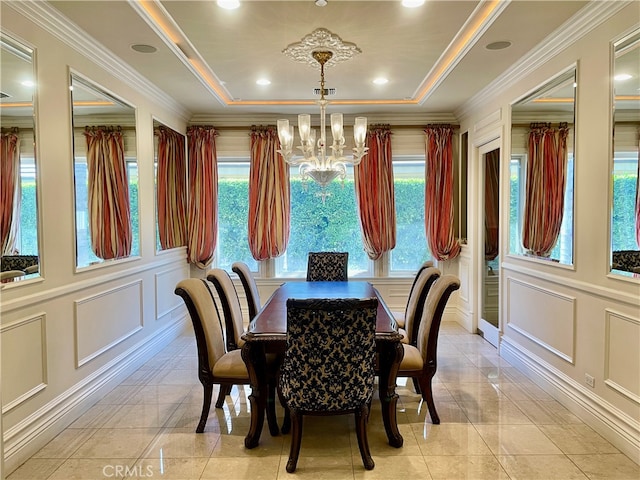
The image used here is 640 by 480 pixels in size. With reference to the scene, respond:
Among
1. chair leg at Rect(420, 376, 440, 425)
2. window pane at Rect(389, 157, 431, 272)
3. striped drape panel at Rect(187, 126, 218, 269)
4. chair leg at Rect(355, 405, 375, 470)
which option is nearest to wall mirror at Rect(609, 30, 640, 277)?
chair leg at Rect(420, 376, 440, 425)

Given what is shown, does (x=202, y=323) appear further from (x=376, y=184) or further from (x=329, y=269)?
(x=376, y=184)

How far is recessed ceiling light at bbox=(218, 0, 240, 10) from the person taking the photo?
274cm

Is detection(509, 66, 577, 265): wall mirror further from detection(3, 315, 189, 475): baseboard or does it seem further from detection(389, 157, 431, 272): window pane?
detection(3, 315, 189, 475): baseboard

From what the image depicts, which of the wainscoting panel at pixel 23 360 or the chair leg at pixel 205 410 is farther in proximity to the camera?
the chair leg at pixel 205 410

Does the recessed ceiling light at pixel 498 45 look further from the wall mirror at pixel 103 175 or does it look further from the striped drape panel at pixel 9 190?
the striped drape panel at pixel 9 190

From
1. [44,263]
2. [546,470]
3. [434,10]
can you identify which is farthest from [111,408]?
[434,10]

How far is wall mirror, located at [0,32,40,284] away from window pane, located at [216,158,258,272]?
10.6 ft

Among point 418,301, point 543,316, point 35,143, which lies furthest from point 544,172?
point 35,143

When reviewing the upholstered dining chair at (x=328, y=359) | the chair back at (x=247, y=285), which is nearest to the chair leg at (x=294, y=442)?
the upholstered dining chair at (x=328, y=359)

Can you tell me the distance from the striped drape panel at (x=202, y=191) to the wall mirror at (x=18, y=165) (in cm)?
294

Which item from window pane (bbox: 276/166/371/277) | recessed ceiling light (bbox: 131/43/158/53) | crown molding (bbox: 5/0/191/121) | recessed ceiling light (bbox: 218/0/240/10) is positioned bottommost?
window pane (bbox: 276/166/371/277)

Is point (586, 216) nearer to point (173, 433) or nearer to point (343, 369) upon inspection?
point (343, 369)

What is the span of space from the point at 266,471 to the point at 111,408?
1527mm

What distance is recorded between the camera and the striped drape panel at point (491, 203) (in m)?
4.65
